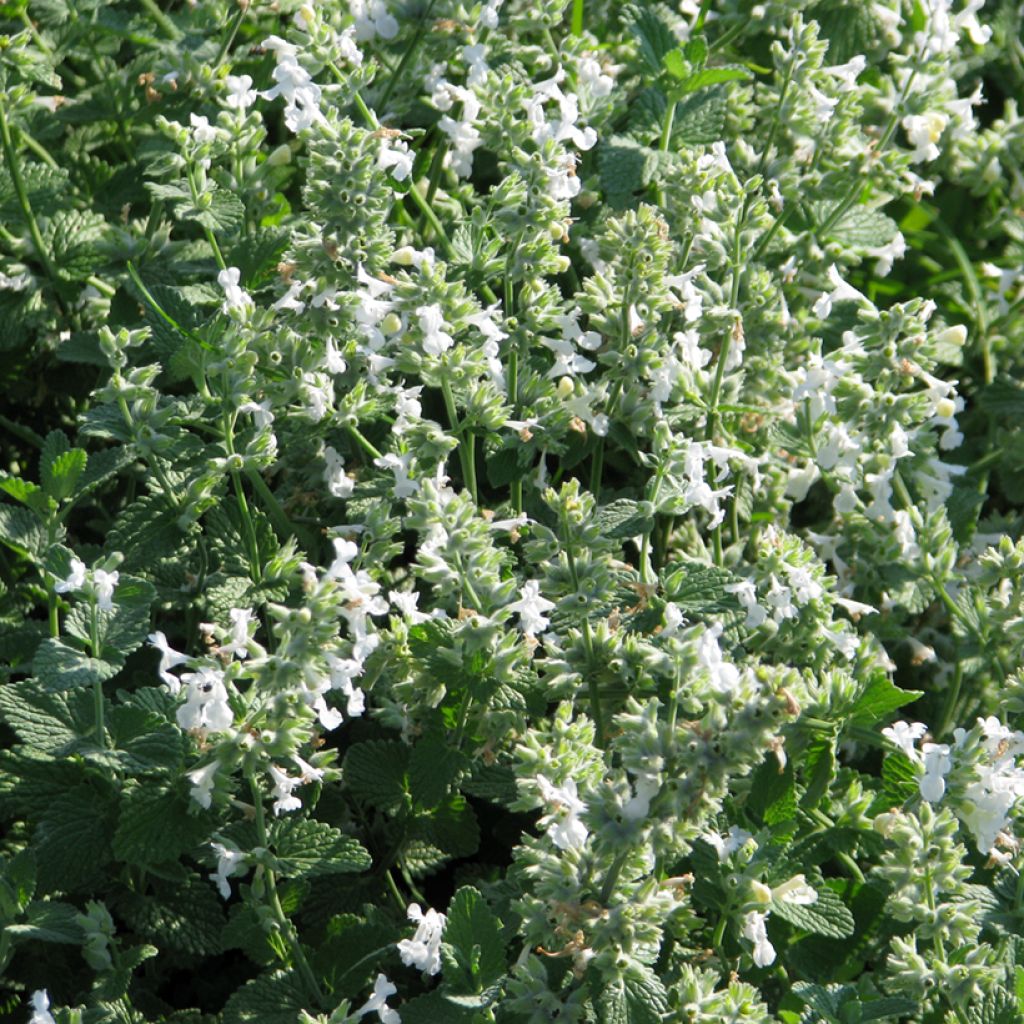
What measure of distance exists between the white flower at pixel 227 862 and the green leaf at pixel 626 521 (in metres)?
0.66

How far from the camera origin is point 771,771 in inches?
78.7

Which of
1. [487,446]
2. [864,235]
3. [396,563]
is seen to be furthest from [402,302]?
[864,235]

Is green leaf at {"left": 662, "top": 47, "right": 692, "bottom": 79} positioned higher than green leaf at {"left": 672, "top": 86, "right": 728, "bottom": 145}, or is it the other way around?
green leaf at {"left": 662, "top": 47, "right": 692, "bottom": 79}

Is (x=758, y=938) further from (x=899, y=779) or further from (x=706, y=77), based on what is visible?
(x=706, y=77)

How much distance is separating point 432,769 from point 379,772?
0.41ft

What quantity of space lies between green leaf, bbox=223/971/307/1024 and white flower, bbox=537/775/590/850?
17.8 inches

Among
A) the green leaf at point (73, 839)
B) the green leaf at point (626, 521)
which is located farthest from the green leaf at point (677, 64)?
the green leaf at point (73, 839)

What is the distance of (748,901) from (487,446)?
0.84 meters

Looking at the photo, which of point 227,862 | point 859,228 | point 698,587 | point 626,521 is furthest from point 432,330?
point 859,228

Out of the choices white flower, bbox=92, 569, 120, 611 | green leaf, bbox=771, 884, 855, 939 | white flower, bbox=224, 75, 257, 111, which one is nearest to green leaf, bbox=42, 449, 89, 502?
white flower, bbox=92, 569, 120, 611

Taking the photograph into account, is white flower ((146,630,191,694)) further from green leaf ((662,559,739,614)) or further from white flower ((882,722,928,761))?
white flower ((882,722,928,761))

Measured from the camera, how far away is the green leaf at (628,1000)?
5.52 ft

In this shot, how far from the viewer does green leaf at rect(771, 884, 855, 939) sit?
189 centimetres

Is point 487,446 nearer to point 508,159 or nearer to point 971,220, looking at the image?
point 508,159
